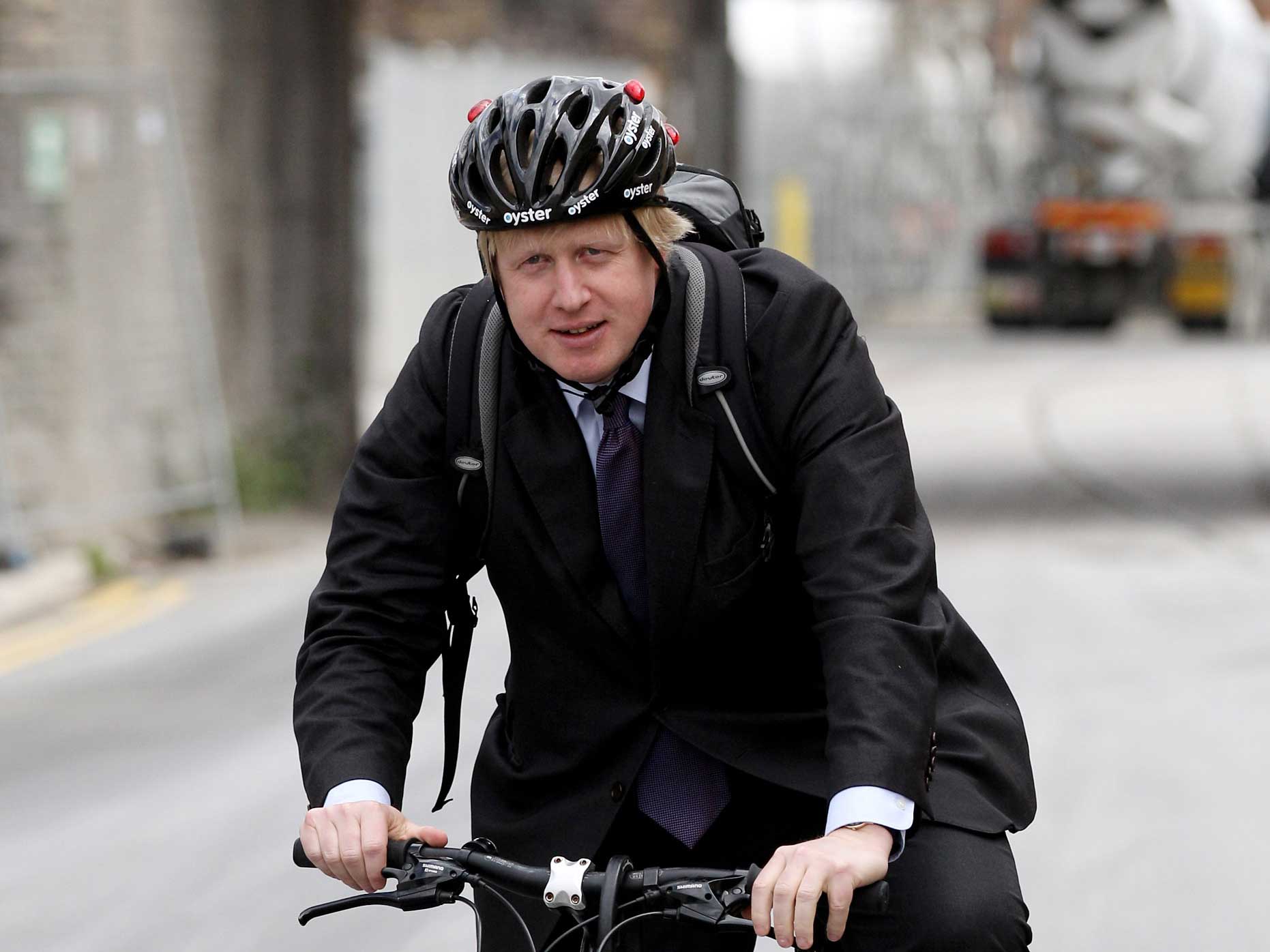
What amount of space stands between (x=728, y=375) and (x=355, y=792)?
71 centimetres

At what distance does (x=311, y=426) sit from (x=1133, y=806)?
305 inches

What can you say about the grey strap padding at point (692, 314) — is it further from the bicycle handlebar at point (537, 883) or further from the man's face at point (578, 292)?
the bicycle handlebar at point (537, 883)

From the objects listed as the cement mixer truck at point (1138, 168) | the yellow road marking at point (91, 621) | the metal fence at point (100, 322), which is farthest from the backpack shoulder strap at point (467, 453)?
the cement mixer truck at point (1138, 168)

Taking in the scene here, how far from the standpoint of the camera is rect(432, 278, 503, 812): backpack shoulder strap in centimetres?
289

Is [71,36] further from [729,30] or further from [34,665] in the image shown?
[729,30]

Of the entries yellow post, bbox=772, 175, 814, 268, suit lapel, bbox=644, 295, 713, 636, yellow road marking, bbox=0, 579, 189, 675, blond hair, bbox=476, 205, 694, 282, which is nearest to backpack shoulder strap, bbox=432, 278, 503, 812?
blond hair, bbox=476, 205, 694, 282

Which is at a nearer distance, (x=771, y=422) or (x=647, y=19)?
(x=771, y=422)

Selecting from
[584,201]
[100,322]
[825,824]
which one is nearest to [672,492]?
[584,201]

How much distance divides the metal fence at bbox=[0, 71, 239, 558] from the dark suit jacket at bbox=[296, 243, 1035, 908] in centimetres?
788

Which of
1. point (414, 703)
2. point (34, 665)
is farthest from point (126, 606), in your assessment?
point (414, 703)

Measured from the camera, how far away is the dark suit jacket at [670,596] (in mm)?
2762

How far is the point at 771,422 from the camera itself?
2.82m

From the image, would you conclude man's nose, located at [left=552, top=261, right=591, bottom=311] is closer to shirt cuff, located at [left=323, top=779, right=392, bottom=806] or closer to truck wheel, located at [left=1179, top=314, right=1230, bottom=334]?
shirt cuff, located at [left=323, top=779, right=392, bottom=806]

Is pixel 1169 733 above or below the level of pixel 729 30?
below
